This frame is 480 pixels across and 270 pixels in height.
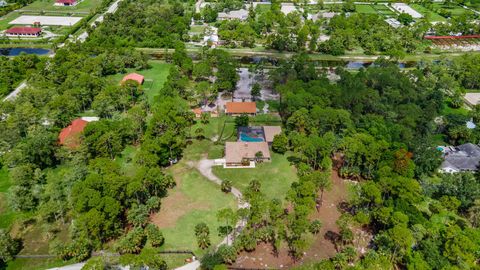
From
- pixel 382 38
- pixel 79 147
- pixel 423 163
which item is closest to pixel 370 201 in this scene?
pixel 423 163

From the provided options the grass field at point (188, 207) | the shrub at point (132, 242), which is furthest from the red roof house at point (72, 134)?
the shrub at point (132, 242)

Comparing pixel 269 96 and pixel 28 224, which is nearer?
pixel 28 224

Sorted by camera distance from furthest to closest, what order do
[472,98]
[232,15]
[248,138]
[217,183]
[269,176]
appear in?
[232,15] → [472,98] → [248,138] → [269,176] → [217,183]

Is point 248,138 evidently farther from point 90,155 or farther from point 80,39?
point 80,39

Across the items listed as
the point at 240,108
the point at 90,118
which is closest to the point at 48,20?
the point at 90,118

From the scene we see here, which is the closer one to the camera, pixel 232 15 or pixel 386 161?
pixel 386 161

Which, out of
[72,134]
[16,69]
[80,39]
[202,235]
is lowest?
[202,235]

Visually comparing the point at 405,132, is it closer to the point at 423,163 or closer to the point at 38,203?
the point at 423,163

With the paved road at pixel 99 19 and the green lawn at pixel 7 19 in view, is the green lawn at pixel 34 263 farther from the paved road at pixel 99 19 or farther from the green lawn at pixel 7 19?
the green lawn at pixel 7 19
